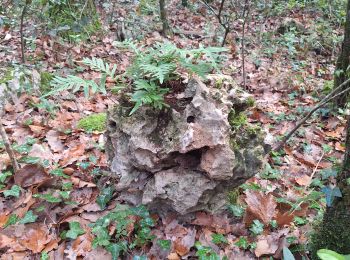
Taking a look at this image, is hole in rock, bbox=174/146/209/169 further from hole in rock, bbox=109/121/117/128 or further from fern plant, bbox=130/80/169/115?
hole in rock, bbox=109/121/117/128

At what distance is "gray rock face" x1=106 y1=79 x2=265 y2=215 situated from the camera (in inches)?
92.2

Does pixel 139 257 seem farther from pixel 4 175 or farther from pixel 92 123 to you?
pixel 92 123

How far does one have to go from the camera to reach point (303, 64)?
649 centimetres

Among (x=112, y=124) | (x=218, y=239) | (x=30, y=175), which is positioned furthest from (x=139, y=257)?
(x=30, y=175)

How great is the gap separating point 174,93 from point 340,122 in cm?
276

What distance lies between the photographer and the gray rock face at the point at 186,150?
2.34m

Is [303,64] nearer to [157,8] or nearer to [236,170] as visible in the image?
[157,8]

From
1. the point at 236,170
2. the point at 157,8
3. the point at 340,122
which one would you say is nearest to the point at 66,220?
the point at 236,170

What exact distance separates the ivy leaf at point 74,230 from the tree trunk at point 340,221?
164cm

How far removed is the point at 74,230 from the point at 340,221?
1.80 meters

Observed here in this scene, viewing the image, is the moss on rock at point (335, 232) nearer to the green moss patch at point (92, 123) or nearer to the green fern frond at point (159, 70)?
the green fern frond at point (159, 70)

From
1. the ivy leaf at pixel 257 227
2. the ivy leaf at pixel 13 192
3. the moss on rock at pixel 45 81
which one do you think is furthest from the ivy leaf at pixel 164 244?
the moss on rock at pixel 45 81

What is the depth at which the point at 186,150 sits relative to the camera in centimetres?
232

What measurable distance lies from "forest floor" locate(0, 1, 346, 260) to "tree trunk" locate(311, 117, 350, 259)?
106 millimetres
